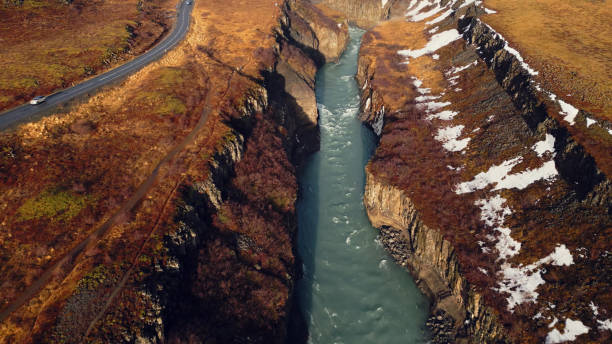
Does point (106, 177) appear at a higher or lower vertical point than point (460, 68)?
lower

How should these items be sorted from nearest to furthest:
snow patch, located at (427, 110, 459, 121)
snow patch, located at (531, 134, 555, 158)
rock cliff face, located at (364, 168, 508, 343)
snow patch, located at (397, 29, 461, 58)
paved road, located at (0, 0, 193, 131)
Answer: rock cliff face, located at (364, 168, 508, 343)
snow patch, located at (531, 134, 555, 158)
paved road, located at (0, 0, 193, 131)
snow patch, located at (427, 110, 459, 121)
snow patch, located at (397, 29, 461, 58)

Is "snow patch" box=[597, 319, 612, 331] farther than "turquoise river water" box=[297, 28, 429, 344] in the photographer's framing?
No

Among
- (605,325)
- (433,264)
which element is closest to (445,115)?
(433,264)

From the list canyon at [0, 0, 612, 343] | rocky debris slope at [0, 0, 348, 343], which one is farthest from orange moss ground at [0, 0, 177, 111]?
rocky debris slope at [0, 0, 348, 343]

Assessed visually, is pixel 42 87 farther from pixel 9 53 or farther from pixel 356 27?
pixel 356 27

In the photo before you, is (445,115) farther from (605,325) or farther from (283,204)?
(605,325)

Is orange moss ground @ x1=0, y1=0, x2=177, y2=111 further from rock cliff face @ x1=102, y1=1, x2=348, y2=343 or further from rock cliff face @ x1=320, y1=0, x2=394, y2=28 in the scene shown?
rock cliff face @ x1=320, y1=0, x2=394, y2=28
